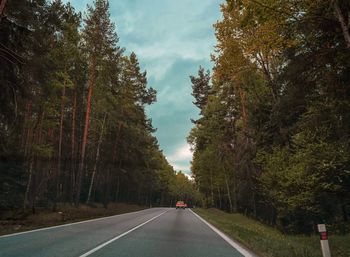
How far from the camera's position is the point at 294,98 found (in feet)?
55.6

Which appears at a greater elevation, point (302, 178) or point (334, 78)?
point (334, 78)

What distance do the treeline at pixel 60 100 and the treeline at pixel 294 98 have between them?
9.46 m

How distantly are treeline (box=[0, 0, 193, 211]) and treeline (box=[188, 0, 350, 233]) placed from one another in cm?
946

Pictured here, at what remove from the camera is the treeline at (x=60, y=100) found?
15.9 m

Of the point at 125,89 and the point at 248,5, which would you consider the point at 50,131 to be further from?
the point at 248,5

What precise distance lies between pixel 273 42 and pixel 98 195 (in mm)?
53442

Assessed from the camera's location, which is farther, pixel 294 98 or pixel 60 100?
pixel 60 100

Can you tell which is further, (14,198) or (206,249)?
(14,198)

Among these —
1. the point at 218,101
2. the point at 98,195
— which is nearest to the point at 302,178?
the point at 218,101

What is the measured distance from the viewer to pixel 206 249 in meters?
10.5

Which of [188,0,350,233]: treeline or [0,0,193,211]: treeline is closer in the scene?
[188,0,350,233]: treeline

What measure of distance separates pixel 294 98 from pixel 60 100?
20.3m

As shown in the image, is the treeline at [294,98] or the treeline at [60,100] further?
the treeline at [60,100]

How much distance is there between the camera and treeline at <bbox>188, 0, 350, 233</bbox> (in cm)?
1259
